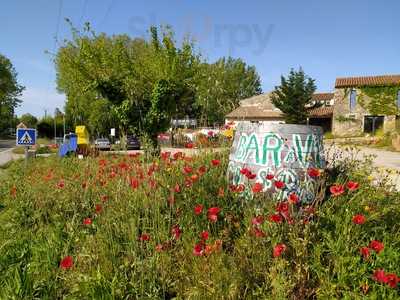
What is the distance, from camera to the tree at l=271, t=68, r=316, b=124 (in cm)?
3803

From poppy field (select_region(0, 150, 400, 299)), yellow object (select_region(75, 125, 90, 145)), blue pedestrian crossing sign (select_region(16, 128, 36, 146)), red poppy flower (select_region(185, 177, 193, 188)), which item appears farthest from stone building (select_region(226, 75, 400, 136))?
poppy field (select_region(0, 150, 400, 299))

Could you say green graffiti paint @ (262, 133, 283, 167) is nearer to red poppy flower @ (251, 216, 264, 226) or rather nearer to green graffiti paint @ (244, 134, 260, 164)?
green graffiti paint @ (244, 134, 260, 164)

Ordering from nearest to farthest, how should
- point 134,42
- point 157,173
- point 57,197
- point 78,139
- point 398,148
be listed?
point 157,173 → point 57,197 → point 78,139 → point 398,148 → point 134,42

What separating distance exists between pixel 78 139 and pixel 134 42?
23.4m

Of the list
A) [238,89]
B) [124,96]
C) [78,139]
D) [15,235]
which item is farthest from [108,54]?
[238,89]

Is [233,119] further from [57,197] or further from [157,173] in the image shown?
[57,197]

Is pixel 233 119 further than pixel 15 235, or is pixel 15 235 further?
pixel 233 119

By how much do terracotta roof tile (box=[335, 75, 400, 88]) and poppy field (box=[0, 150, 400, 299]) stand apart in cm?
3346

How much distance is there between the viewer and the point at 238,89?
66.9 metres

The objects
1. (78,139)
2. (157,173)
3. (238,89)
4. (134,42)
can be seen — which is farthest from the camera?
(238,89)

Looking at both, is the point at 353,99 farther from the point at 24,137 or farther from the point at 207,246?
the point at 207,246

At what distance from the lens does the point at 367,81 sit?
33.8 meters

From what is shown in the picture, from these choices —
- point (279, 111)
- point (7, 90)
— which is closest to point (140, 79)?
point (279, 111)

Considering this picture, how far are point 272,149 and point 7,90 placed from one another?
64208 mm
